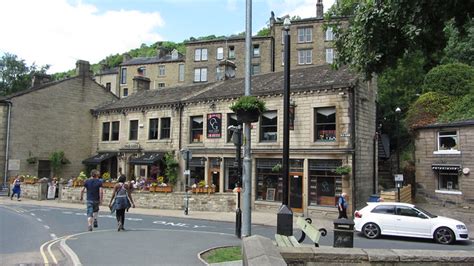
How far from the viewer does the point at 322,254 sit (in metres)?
5.91

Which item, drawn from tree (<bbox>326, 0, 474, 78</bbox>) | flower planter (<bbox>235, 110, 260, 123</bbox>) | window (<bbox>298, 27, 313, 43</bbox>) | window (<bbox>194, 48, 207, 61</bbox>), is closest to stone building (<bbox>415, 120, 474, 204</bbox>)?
flower planter (<bbox>235, 110, 260, 123</bbox>)

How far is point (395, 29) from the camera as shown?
7.17 meters

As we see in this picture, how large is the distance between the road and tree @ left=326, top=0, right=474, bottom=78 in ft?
17.7

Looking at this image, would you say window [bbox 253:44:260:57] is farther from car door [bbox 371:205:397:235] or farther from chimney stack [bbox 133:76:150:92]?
car door [bbox 371:205:397:235]

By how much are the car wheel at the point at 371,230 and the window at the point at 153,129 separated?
17860 mm

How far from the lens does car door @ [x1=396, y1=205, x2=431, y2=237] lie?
15695 mm

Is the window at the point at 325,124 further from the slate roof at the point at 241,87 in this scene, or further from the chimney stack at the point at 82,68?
the chimney stack at the point at 82,68

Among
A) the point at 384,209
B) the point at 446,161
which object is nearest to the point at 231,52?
the point at 446,161

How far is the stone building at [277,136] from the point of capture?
2125 centimetres

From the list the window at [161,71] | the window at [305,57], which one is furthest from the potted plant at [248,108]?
the window at [161,71]

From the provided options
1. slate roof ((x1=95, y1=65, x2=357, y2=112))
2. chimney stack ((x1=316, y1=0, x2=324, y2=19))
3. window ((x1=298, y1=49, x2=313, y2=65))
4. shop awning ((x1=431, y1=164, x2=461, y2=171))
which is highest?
chimney stack ((x1=316, y1=0, x2=324, y2=19))

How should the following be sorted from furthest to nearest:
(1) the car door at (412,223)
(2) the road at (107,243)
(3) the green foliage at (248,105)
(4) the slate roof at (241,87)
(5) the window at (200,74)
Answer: (5) the window at (200,74) < (4) the slate roof at (241,87) < (1) the car door at (412,223) < (3) the green foliage at (248,105) < (2) the road at (107,243)

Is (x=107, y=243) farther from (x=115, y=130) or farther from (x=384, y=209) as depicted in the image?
(x=115, y=130)

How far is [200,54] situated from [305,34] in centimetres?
1538
